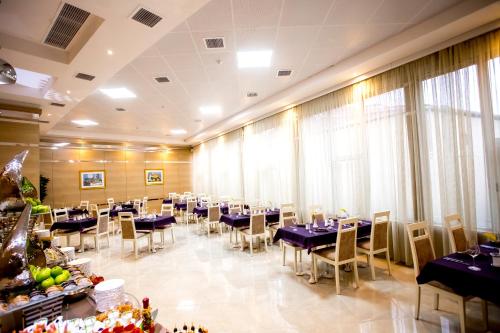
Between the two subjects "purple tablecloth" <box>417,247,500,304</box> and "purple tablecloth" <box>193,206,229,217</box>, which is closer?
"purple tablecloth" <box>417,247,500,304</box>

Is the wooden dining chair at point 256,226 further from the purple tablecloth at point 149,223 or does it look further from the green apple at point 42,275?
the green apple at point 42,275

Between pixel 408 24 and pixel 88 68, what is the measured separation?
203 inches

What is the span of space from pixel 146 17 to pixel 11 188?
225 cm

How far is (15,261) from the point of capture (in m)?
1.43

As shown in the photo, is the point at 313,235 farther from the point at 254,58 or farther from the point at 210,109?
the point at 210,109

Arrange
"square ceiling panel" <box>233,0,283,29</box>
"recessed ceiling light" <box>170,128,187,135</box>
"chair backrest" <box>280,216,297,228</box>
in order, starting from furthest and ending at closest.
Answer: "recessed ceiling light" <box>170,128,187,135</box> → "chair backrest" <box>280,216,297,228</box> → "square ceiling panel" <box>233,0,283,29</box>

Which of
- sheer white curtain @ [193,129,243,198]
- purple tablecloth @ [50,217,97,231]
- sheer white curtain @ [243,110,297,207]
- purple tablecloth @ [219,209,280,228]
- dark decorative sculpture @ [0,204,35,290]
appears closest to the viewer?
dark decorative sculpture @ [0,204,35,290]

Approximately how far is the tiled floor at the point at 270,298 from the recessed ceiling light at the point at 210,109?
14.5 feet

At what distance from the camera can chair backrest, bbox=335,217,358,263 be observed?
3537 millimetres

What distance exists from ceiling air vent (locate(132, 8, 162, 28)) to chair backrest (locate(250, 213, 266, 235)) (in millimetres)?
3978

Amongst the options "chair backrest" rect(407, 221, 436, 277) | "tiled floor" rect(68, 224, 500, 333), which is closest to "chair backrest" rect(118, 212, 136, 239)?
"tiled floor" rect(68, 224, 500, 333)

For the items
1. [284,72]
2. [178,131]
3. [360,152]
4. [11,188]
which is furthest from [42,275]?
[178,131]

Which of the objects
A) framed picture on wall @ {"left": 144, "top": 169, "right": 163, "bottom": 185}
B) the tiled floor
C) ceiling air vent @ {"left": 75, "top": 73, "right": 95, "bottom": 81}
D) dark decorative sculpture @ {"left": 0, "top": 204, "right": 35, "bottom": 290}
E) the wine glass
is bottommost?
the tiled floor

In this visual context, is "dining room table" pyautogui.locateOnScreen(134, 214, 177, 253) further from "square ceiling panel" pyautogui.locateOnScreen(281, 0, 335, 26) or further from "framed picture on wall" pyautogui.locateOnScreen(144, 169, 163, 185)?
"framed picture on wall" pyautogui.locateOnScreen(144, 169, 163, 185)
